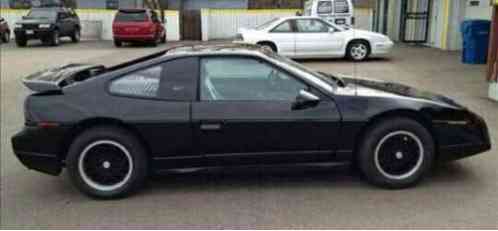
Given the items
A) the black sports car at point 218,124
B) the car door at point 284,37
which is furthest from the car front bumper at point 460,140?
the car door at point 284,37

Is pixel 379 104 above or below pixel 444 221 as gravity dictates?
above

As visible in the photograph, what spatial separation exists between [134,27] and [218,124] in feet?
56.0

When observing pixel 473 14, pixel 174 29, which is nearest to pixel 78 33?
pixel 174 29

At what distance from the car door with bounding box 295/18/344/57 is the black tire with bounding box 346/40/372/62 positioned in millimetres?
355

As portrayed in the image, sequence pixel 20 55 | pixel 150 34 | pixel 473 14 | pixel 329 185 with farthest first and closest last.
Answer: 1. pixel 150 34
2. pixel 20 55
3. pixel 473 14
4. pixel 329 185

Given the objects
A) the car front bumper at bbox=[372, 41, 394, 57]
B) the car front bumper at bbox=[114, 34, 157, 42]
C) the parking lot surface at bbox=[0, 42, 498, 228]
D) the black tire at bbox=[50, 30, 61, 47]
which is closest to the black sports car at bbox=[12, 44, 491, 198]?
the parking lot surface at bbox=[0, 42, 498, 228]

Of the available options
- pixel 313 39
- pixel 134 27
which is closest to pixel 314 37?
pixel 313 39

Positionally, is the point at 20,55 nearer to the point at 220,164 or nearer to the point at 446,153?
the point at 220,164

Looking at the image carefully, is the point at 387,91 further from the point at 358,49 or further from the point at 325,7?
the point at 325,7

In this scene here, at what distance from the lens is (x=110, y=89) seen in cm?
409

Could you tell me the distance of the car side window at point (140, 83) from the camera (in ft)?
13.4

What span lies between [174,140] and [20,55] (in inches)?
595

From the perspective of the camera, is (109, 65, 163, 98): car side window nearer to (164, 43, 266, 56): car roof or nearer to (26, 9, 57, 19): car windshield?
(164, 43, 266, 56): car roof

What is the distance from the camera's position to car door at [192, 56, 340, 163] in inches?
159
